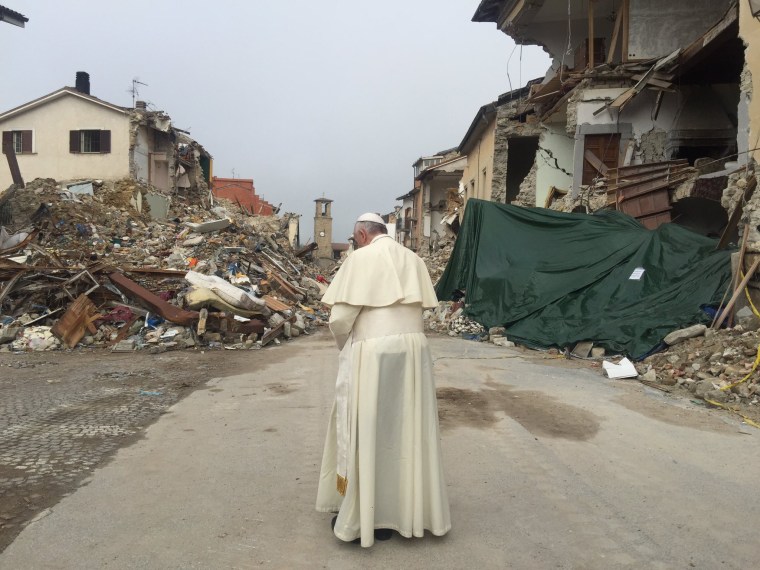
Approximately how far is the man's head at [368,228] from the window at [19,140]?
3050 centimetres

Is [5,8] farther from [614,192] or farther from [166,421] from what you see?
[614,192]

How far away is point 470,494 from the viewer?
141 inches

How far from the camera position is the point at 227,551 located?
280 centimetres

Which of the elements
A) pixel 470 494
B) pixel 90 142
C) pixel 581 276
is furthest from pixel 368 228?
A: pixel 90 142

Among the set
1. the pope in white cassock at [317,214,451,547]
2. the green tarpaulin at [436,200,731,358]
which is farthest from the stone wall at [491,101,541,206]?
the pope in white cassock at [317,214,451,547]

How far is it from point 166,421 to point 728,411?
19.0 ft

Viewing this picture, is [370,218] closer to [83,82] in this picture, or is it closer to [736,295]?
[736,295]

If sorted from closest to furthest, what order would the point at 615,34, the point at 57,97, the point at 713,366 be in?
the point at 713,366
the point at 615,34
the point at 57,97

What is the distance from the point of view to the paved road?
109 inches

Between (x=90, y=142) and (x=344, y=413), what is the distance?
29.2 metres

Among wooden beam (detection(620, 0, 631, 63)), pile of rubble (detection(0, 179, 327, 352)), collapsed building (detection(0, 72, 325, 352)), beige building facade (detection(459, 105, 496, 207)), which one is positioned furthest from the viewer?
beige building facade (detection(459, 105, 496, 207))

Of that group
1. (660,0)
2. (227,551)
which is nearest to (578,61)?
(660,0)

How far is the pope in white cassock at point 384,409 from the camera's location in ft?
9.29

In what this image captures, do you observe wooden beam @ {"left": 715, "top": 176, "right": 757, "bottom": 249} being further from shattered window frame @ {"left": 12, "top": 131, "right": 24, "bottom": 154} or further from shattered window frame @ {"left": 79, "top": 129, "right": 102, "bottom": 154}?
shattered window frame @ {"left": 12, "top": 131, "right": 24, "bottom": 154}
